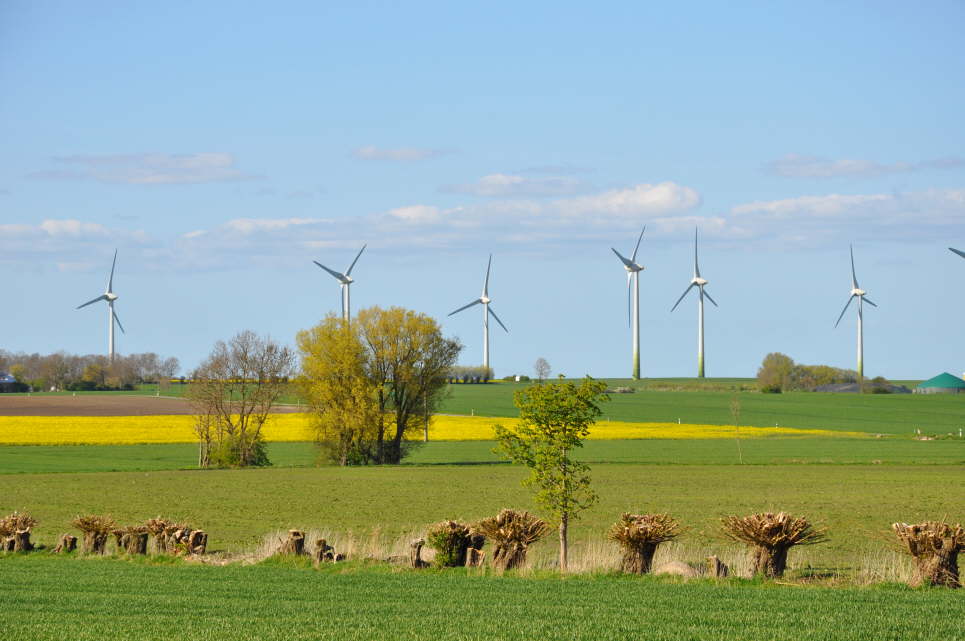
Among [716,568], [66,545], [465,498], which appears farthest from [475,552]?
[465,498]

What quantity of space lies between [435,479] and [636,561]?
3767cm

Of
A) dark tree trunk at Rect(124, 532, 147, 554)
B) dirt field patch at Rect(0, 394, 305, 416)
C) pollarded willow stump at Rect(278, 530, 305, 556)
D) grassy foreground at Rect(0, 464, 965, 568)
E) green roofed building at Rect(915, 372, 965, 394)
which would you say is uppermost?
green roofed building at Rect(915, 372, 965, 394)

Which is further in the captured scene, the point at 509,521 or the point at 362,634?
the point at 509,521

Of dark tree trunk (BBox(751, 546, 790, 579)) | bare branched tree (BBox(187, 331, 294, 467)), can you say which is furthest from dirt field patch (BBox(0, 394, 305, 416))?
dark tree trunk (BBox(751, 546, 790, 579))

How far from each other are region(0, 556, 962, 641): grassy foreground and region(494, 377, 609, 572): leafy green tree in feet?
12.7

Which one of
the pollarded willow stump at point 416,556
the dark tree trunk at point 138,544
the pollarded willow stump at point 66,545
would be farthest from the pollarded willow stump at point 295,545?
the pollarded willow stump at point 66,545

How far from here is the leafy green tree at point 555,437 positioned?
26891 millimetres

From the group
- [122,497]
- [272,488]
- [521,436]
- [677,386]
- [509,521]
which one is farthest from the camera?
[677,386]

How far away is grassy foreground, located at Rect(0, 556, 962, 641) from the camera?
16094 mm

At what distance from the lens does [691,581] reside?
22.1 m

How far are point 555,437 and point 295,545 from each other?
6317 millimetres

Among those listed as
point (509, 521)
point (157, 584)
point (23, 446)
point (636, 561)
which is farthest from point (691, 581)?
point (23, 446)

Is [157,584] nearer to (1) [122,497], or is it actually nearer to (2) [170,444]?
(1) [122,497]

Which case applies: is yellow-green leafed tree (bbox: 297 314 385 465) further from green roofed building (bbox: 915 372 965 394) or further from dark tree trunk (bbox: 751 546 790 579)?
green roofed building (bbox: 915 372 965 394)
